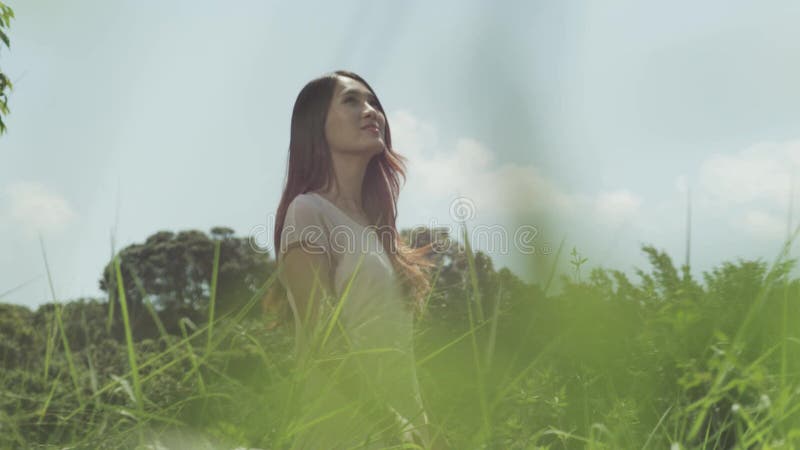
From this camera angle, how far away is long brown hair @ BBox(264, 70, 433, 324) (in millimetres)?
3188

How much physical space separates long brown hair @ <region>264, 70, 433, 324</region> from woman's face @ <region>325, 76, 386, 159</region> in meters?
0.04

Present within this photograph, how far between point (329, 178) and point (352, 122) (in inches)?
10.9

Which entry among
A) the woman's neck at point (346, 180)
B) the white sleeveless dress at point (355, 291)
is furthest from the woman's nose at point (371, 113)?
the white sleeveless dress at point (355, 291)

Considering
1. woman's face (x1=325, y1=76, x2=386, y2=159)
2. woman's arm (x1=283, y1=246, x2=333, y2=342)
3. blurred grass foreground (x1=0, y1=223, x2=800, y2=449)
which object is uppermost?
woman's face (x1=325, y1=76, x2=386, y2=159)

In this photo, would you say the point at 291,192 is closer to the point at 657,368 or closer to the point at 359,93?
the point at 359,93

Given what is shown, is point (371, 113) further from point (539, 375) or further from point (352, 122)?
point (539, 375)

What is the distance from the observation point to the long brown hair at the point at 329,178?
319cm

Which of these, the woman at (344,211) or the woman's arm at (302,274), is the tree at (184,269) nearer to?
the woman at (344,211)

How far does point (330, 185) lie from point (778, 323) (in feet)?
6.78

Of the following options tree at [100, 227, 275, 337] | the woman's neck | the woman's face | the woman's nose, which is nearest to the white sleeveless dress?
the woman's neck

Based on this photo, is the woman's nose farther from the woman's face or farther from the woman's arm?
the woman's arm

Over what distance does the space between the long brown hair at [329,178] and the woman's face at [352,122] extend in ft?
0.12

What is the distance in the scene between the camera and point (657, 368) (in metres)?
1.29

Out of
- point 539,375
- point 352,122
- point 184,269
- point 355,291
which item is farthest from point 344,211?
point 184,269
